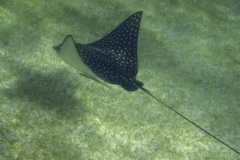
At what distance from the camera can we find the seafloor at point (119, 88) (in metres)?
3.66

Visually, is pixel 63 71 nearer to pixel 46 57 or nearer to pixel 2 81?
pixel 46 57

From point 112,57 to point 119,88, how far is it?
0.60 meters

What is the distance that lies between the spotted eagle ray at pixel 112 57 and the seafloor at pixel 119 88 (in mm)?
378

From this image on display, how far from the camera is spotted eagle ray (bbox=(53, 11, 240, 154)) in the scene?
A: 353 centimetres

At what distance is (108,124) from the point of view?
3.91m

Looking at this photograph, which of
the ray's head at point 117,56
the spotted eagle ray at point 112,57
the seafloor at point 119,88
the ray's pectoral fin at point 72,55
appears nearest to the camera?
the ray's pectoral fin at point 72,55

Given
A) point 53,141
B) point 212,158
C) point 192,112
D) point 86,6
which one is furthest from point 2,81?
point 212,158

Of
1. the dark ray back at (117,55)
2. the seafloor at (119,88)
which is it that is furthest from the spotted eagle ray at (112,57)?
the seafloor at (119,88)

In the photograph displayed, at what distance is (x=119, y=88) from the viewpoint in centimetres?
443

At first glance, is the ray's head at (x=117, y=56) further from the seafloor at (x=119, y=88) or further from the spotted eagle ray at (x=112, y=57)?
the seafloor at (x=119, y=88)

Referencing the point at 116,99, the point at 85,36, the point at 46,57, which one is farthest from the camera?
the point at 85,36

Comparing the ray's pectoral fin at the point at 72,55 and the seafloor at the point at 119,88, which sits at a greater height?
the ray's pectoral fin at the point at 72,55

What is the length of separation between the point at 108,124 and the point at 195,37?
3.07 metres

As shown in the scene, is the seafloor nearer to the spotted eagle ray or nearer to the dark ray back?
the spotted eagle ray
